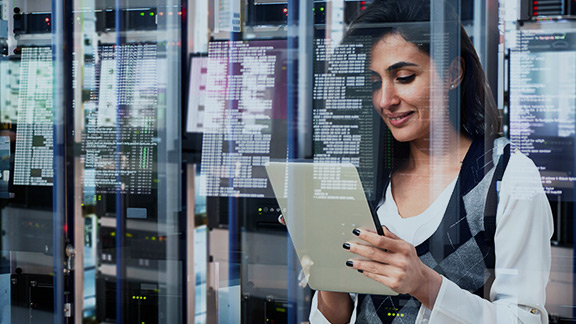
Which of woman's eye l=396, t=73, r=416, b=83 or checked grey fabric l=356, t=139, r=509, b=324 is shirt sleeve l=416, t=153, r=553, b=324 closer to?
checked grey fabric l=356, t=139, r=509, b=324

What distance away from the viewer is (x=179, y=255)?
2.82 m

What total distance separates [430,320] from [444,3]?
46.7 inches

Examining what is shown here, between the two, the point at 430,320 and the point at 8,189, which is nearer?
the point at 430,320

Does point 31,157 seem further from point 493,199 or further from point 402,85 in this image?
point 493,199

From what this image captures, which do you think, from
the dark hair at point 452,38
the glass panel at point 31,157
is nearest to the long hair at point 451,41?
the dark hair at point 452,38

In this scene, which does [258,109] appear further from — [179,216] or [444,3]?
[444,3]

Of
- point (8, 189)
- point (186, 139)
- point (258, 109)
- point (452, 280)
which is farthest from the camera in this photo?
point (8, 189)

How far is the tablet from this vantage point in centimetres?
228

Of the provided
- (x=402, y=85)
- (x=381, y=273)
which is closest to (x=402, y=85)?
(x=402, y=85)

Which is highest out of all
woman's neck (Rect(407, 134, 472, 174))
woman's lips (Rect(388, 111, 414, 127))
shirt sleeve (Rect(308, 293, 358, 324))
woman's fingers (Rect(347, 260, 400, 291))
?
woman's lips (Rect(388, 111, 414, 127))

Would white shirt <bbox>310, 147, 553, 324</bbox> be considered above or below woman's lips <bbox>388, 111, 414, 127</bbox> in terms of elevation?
below

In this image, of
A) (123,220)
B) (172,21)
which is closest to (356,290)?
(123,220)

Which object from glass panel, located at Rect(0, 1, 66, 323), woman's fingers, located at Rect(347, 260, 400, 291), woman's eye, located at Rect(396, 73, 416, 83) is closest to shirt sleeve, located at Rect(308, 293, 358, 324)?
woman's fingers, located at Rect(347, 260, 400, 291)

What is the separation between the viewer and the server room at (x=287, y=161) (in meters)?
2.18
